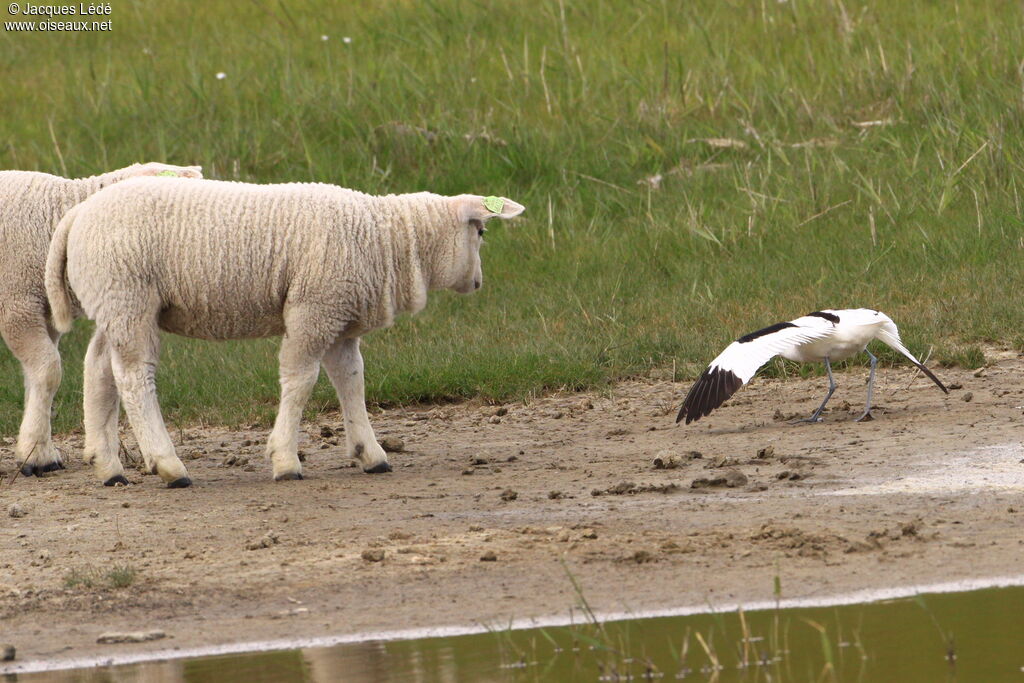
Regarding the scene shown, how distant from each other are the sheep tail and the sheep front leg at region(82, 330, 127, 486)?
0.61ft

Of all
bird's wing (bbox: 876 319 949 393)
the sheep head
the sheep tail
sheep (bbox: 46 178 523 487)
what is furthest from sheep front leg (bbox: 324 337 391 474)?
bird's wing (bbox: 876 319 949 393)

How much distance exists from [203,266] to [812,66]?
8.17m

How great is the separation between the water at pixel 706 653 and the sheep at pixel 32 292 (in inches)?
134

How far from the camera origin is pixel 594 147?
12953 mm

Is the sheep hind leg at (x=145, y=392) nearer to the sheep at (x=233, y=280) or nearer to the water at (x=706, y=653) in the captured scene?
the sheep at (x=233, y=280)

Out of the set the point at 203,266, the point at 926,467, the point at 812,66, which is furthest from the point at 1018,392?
the point at 812,66

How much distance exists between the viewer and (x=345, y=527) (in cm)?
630

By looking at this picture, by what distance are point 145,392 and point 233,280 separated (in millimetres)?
658

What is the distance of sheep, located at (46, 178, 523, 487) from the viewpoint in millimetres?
7074

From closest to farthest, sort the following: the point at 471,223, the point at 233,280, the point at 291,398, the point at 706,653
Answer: the point at 706,653, the point at 233,280, the point at 291,398, the point at 471,223

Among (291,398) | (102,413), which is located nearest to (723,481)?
(291,398)

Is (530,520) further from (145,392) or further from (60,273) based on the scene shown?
(60,273)

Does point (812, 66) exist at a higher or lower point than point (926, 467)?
higher

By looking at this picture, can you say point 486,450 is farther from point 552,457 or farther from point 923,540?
point 923,540
